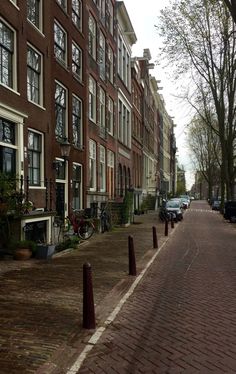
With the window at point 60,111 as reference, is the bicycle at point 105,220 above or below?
below

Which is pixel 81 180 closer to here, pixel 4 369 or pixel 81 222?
pixel 81 222

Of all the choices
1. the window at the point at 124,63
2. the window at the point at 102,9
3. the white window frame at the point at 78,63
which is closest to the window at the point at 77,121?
the white window frame at the point at 78,63

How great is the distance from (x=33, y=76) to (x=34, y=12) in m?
2.49

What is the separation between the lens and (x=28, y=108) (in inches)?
685

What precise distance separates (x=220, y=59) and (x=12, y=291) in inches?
1175

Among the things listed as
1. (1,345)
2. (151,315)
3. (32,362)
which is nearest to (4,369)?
(32,362)

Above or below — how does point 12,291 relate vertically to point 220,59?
below

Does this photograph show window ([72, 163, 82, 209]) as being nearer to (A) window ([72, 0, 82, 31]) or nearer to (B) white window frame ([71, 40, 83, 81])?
(B) white window frame ([71, 40, 83, 81])

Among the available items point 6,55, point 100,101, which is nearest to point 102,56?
point 100,101

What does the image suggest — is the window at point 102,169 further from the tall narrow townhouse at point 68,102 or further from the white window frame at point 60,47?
the white window frame at point 60,47

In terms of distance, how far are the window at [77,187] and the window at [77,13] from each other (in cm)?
707

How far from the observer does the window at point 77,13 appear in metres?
25.0

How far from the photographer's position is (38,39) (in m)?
18.6

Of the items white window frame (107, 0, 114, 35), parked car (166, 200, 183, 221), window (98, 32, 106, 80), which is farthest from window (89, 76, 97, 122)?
parked car (166, 200, 183, 221)
